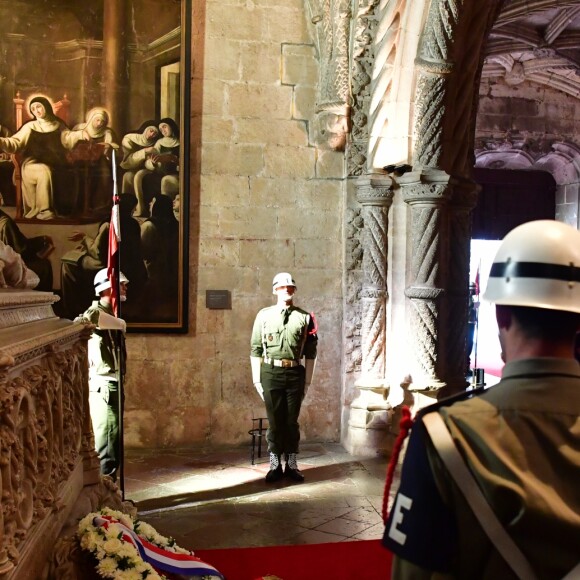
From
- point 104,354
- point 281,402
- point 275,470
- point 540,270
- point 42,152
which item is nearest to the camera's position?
point 540,270

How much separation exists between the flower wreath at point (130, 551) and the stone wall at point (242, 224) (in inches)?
119

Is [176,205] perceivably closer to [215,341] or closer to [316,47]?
[215,341]

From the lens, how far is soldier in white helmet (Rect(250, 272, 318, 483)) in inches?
217

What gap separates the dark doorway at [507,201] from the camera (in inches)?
437

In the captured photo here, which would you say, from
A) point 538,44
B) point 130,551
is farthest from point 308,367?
point 538,44

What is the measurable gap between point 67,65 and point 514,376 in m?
5.77

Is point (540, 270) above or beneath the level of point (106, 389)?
above

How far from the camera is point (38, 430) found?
2.65 metres

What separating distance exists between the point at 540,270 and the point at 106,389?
393 cm

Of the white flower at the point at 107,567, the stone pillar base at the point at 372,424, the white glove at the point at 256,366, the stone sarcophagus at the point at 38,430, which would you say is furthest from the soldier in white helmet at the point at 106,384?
the stone pillar base at the point at 372,424

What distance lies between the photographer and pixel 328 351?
21.8 ft

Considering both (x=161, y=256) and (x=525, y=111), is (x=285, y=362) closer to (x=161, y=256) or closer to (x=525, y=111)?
(x=161, y=256)

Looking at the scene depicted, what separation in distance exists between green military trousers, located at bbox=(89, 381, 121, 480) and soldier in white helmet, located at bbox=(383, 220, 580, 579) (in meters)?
3.83

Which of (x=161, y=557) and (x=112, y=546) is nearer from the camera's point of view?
(x=112, y=546)
